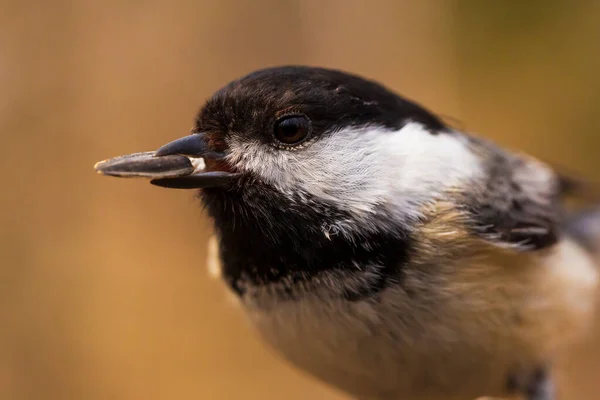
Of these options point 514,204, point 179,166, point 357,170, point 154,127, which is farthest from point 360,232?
point 154,127

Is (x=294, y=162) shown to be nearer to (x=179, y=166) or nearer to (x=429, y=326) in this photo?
(x=179, y=166)

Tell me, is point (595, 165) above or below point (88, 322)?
above

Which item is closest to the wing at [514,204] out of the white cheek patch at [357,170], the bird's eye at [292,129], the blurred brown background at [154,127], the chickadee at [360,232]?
the chickadee at [360,232]

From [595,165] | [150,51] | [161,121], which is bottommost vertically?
[161,121]

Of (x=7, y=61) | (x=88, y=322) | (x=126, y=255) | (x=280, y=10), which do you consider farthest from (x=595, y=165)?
(x=7, y=61)

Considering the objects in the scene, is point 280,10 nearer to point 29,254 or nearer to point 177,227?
point 177,227

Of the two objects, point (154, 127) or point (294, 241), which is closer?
point (294, 241)

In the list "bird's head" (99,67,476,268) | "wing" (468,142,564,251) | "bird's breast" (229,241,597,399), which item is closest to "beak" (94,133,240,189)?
"bird's head" (99,67,476,268)
